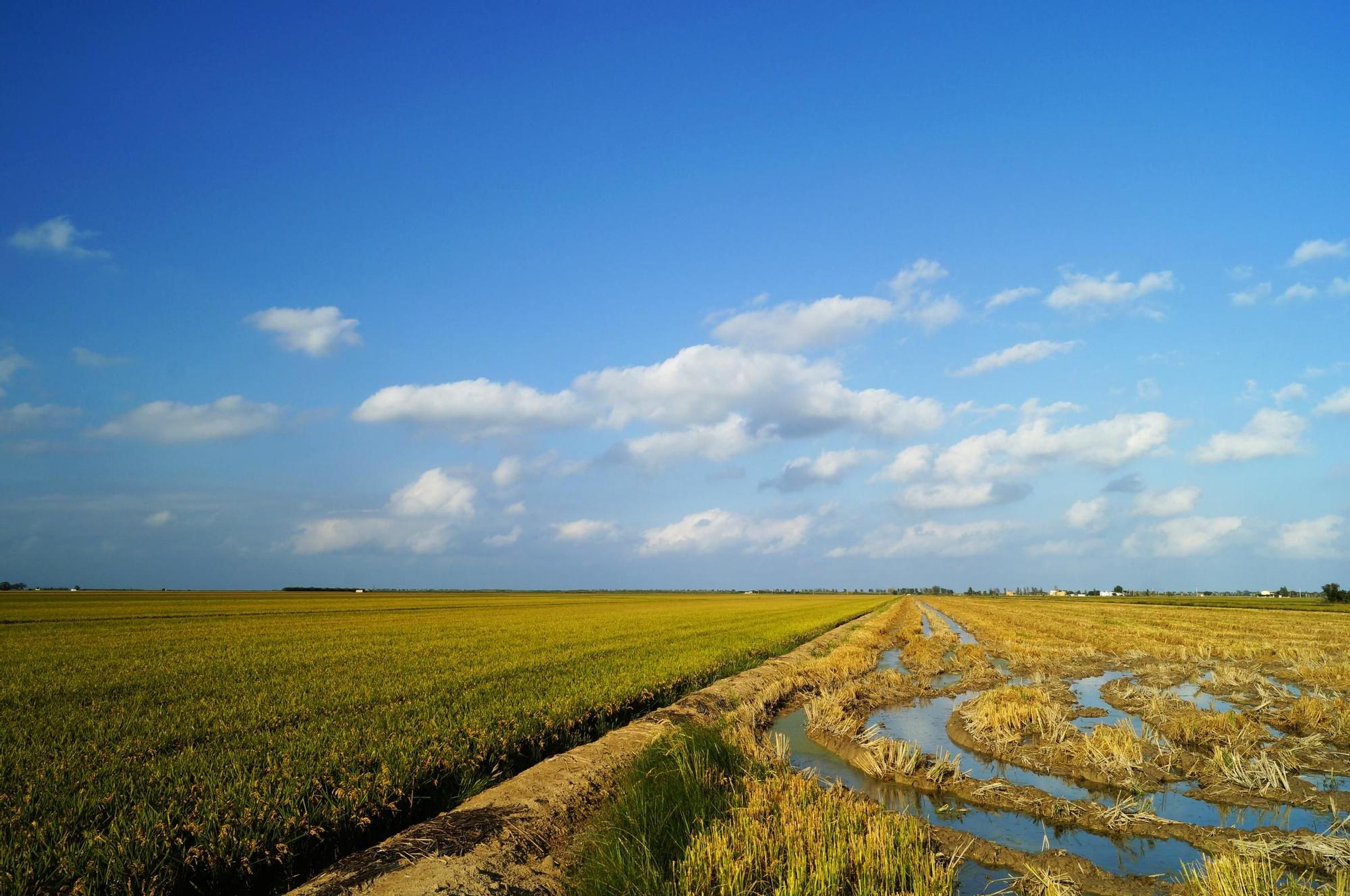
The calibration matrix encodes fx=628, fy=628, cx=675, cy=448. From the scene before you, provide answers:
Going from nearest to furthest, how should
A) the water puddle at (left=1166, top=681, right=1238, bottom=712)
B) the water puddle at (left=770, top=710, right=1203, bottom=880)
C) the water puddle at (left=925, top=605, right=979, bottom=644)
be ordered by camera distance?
the water puddle at (left=770, top=710, right=1203, bottom=880) < the water puddle at (left=1166, top=681, right=1238, bottom=712) < the water puddle at (left=925, top=605, right=979, bottom=644)

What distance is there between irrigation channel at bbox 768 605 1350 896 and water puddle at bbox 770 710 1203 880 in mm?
14

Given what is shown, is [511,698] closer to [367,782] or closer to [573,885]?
[367,782]

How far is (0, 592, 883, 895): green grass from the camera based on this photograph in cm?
539

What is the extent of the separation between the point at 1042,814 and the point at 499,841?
20.2ft

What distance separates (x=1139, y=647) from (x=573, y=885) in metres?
28.1

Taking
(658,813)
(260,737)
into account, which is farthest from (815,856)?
(260,737)

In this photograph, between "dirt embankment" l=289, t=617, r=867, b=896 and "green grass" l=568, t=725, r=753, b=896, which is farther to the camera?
"green grass" l=568, t=725, r=753, b=896

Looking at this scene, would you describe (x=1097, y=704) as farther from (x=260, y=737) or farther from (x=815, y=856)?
A: (x=260, y=737)

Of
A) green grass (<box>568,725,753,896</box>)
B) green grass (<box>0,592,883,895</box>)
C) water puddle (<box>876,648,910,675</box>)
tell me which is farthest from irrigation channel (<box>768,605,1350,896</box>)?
water puddle (<box>876,648,910,675</box>)

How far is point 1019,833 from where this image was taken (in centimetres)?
A: 684

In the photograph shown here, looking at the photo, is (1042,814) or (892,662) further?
(892,662)

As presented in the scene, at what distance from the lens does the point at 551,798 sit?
7188 millimetres

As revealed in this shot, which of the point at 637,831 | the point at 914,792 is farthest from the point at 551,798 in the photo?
the point at 914,792

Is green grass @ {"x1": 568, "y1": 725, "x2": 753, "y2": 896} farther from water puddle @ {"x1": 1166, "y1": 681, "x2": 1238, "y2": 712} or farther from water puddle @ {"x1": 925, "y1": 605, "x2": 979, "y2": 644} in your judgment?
water puddle @ {"x1": 925, "y1": 605, "x2": 979, "y2": 644}
